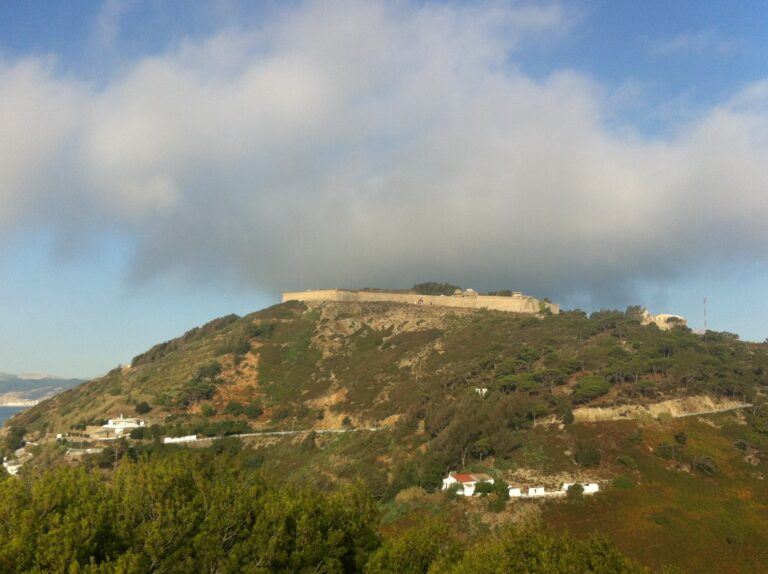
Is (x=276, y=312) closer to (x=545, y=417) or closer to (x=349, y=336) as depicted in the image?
(x=349, y=336)

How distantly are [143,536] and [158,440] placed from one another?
53.6 m

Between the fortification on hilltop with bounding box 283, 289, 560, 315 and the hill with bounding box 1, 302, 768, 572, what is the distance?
4.92 meters

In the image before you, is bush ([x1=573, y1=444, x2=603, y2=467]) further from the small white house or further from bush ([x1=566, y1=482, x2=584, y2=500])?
the small white house

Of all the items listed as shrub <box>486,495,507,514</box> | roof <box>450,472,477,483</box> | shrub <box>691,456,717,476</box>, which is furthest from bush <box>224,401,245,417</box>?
shrub <box>691,456,717,476</box>

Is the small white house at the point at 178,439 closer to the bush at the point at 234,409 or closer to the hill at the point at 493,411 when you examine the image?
the hill at the point at 493,411

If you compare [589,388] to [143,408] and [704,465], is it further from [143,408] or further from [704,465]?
[143,408]

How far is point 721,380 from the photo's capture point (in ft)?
191

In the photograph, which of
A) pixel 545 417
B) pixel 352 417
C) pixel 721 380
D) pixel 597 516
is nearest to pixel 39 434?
pixel 352 417

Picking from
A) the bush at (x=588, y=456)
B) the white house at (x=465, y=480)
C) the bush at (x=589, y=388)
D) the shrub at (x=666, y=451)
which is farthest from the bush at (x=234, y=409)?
the shrub at (x=666, y=451)

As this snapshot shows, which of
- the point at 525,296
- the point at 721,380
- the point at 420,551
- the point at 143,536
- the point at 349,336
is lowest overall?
the point at 420,551

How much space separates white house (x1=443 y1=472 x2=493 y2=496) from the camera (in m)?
42.2

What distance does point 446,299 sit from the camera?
11381cm

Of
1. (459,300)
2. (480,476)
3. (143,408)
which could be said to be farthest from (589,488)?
(459,300)

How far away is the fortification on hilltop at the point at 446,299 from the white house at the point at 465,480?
6373cm
